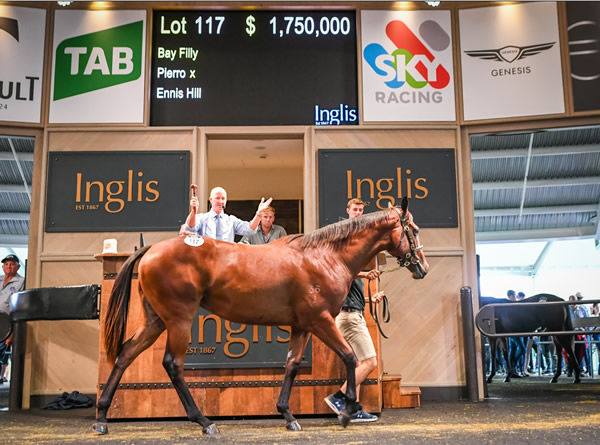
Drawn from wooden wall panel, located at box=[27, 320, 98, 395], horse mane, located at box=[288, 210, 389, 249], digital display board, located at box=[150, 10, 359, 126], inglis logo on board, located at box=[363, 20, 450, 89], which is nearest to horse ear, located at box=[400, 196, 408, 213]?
horse mane, located at box=[288, 210, 389, 249]

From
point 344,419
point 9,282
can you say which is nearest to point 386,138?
point 344,419

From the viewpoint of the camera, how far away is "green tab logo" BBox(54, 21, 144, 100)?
7480mm

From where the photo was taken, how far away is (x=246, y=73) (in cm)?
766

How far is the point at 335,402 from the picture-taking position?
507 centimetres

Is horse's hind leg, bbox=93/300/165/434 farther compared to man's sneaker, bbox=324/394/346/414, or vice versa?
man's sneaker, bbox=324/394/346/414

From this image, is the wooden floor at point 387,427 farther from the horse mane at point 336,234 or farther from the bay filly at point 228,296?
the horse mane at point 336,234

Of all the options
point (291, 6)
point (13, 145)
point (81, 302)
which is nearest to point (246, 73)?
point (291, 6)

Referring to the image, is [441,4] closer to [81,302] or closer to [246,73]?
[246,73]

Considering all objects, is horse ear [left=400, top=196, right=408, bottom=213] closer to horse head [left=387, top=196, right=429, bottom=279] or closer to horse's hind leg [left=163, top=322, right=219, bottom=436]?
horse head [left=387, top=196, right=429, bottom=279]

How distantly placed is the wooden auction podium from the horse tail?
0.75m

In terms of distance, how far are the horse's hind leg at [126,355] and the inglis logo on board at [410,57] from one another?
14.1 feet

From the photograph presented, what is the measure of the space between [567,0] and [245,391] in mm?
5837

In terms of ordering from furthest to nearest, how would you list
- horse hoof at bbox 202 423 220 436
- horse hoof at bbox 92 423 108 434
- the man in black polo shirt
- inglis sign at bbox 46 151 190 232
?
inglis sign at bbox 46 151 190 232 → the man in black polo shirt → horse hoof at bbox 92 423 108 434 → horse hoof at bbox 202 423 220 436

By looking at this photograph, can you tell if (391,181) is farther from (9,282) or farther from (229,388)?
(9,282)
